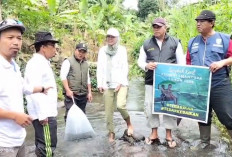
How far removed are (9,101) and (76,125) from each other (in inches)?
109

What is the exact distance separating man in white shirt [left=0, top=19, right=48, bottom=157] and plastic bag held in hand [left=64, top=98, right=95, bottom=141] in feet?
8.36

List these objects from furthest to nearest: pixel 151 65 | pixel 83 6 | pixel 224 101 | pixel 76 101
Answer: pixel 83 6 < pixel 76 101 < pixel 151 65 < pixel 224 101

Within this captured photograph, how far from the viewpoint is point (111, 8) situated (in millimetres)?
17281

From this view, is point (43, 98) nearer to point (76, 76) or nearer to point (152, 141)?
point (76, 76)

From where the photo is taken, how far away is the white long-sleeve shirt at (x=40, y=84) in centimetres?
358

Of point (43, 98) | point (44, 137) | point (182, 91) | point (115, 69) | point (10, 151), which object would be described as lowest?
point (44, 137)

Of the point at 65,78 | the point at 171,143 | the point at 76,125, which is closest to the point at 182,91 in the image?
the point at 171,143

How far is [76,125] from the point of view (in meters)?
5.13

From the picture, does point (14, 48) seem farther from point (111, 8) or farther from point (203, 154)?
point (111, 8)

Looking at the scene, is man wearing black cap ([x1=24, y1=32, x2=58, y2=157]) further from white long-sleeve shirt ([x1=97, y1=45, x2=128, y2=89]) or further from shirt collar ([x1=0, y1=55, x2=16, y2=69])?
white long-sleeve shirt ([x1=97, y1=45, x2=128, y2=89])

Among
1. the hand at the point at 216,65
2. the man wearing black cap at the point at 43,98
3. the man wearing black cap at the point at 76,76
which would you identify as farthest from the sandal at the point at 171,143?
the man wearing black cap at the point at 43,98

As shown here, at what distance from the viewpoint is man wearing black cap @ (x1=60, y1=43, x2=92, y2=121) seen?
5500mm

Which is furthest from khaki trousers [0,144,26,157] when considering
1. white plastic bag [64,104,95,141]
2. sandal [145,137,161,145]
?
sandal [145,137,161,145]

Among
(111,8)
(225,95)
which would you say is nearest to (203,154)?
(225,95)
